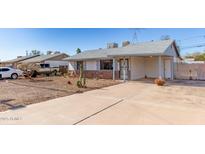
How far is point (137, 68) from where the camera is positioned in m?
19.3

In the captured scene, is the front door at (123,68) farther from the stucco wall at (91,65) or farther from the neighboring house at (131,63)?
the stucco wall at (91,65)

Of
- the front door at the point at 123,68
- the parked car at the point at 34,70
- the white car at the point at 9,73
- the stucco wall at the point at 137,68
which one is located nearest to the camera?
the stucco wall at the point at 137,68

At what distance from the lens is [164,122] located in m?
5.38

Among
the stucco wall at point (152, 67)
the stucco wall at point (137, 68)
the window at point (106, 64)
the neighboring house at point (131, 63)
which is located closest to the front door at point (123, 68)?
the neighboring house at point (131, 63)

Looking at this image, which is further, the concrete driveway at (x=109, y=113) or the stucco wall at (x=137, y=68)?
the stucco wall at (x=137, y=68)

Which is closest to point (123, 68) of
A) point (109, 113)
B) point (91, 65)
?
point (91, 65)

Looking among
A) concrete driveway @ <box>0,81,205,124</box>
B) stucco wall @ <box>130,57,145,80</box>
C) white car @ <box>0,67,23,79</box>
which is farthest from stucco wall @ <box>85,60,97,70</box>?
concrete driveway @ <box>0,81,205,124</box>

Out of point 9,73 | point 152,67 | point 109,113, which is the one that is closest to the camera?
point 109,113

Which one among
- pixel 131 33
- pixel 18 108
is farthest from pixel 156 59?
pixel 18 108

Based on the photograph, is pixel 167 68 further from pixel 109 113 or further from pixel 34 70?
pixel 34 70

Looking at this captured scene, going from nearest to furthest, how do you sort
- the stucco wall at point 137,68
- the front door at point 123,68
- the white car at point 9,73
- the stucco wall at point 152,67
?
the stucco wall at point 137,68, the front door at point 123,68, the stucco wall at point 152,67, the white car at point 9,73

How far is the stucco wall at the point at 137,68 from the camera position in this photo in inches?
723

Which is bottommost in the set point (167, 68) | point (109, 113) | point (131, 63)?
point (109, 113)
